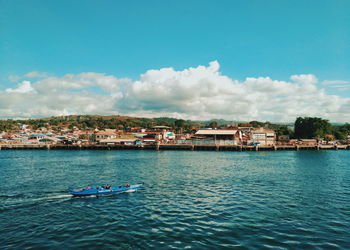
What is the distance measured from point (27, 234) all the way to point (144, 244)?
10717 millimetres

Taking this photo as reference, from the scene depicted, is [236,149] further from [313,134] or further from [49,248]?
[49,248]

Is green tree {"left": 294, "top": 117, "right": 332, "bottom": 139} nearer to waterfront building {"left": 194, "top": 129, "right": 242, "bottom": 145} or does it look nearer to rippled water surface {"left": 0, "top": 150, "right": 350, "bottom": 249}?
waterfront building {"left": 194, "top": 129, "right": 242, "bottom": 145}

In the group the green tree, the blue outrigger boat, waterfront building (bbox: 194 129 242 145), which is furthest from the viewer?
the green tree

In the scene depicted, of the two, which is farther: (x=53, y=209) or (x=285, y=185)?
(x=285, y=185)

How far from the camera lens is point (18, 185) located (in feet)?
132

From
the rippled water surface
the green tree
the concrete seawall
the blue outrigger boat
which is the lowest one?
the rippled water surface

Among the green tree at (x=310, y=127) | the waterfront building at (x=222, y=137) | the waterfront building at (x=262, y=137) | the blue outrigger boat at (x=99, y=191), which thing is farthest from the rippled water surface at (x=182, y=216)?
the green tree at (x=310, y=127)

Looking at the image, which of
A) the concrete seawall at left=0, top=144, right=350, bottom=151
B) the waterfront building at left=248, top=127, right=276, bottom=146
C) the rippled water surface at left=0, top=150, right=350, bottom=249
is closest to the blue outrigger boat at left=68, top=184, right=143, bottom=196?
the rippled water surface at left=0, top=150, right=350, bottom=249

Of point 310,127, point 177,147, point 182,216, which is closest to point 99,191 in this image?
point 182,216

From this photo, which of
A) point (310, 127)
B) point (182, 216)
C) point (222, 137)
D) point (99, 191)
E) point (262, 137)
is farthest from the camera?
point (310, 127)

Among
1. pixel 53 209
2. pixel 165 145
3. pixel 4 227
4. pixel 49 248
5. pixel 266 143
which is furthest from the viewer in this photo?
pixel 266 143

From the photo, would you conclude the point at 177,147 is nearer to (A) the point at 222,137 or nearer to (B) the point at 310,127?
(A) the point at 222,137

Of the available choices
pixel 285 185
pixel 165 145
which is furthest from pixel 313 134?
pixel 285 185

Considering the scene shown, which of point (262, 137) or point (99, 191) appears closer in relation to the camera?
point (99, 191)
